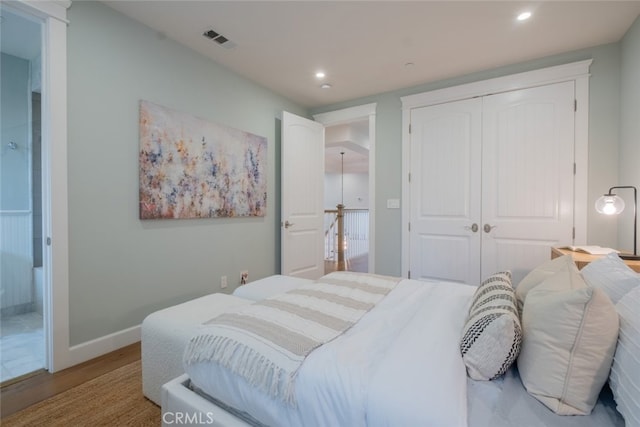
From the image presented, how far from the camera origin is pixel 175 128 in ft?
8.07

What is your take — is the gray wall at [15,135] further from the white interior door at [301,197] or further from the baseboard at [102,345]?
the white interior door at [301,197]

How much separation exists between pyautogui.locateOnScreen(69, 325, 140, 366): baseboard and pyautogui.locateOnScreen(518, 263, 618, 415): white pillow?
2492mm

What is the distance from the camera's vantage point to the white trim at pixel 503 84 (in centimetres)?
260

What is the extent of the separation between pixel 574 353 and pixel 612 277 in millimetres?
475

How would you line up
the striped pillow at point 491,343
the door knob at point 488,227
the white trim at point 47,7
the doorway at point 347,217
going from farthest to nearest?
the doorway at point 347,217
the door knob at point 488,227
the white trim at point 47,7
the striped pillow at point 491,343

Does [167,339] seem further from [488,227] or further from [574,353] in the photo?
[488,227]

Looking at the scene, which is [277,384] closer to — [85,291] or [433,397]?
[433,397]

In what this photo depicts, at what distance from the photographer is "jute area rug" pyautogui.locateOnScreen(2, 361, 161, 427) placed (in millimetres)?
1430

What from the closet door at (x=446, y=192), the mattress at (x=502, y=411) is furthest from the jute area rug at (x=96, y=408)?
the closet door at (x=446, y=192)

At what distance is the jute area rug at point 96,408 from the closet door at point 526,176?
3.05 meters

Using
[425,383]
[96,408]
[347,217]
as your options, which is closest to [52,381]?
[96,408]

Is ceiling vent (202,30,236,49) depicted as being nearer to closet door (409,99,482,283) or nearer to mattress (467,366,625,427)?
closet door (409,99,482,283)

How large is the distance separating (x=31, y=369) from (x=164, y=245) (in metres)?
1.07

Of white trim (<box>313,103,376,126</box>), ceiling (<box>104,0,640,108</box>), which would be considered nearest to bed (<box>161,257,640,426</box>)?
ceiling (<box>104,0,640,108</box>)
